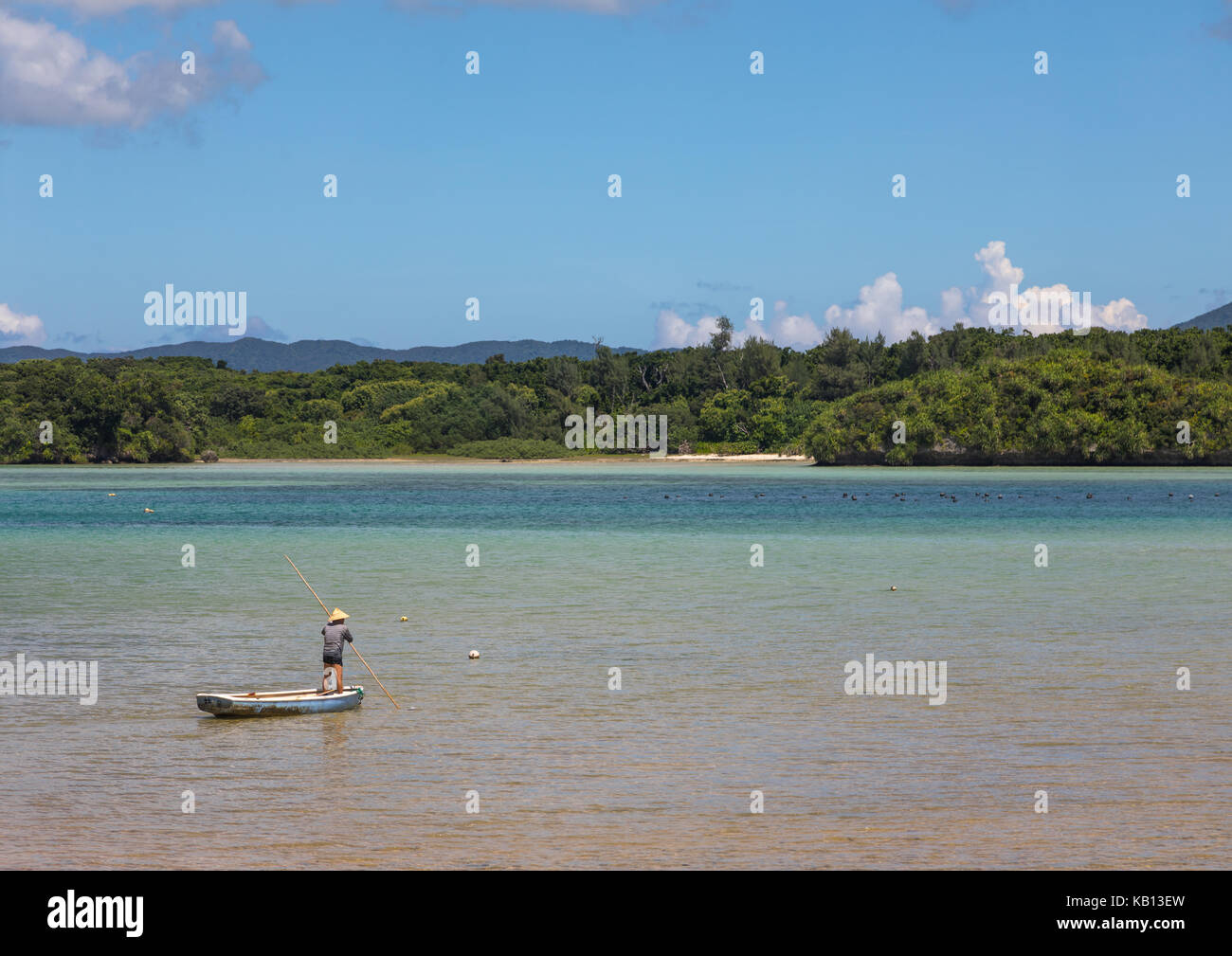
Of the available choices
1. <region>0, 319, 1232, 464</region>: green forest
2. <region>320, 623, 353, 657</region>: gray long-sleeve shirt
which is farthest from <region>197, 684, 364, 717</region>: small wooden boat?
<region>0, 319, 1232, 464</region>: green forest

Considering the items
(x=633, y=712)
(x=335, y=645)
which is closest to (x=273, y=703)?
(x=335, y=645)

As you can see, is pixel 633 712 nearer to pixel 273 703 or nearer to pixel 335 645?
pixel 335 645

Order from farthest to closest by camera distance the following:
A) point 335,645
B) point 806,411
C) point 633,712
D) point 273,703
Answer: point 806,411 < point 633,712 < point 335,645 < point 273,703

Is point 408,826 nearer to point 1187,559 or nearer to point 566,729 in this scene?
point 566,729

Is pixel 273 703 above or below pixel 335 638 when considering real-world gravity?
below

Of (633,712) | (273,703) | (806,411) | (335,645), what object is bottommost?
(633,712)

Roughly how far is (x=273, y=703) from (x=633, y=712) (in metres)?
4.68

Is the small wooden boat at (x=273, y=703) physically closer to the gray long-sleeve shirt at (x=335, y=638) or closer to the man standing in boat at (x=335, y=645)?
the man standing in boat at (x=335, y=645)

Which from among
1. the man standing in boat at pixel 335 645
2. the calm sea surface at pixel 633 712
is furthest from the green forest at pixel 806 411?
the man standing in boat at pixel 335 645

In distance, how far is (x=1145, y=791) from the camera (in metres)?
14.6

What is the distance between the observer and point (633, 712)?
19.4 m

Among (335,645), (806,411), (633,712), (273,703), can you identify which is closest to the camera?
(273,703)

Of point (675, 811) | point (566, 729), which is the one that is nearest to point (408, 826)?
point (675, 811)

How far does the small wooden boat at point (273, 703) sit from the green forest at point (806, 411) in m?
124
